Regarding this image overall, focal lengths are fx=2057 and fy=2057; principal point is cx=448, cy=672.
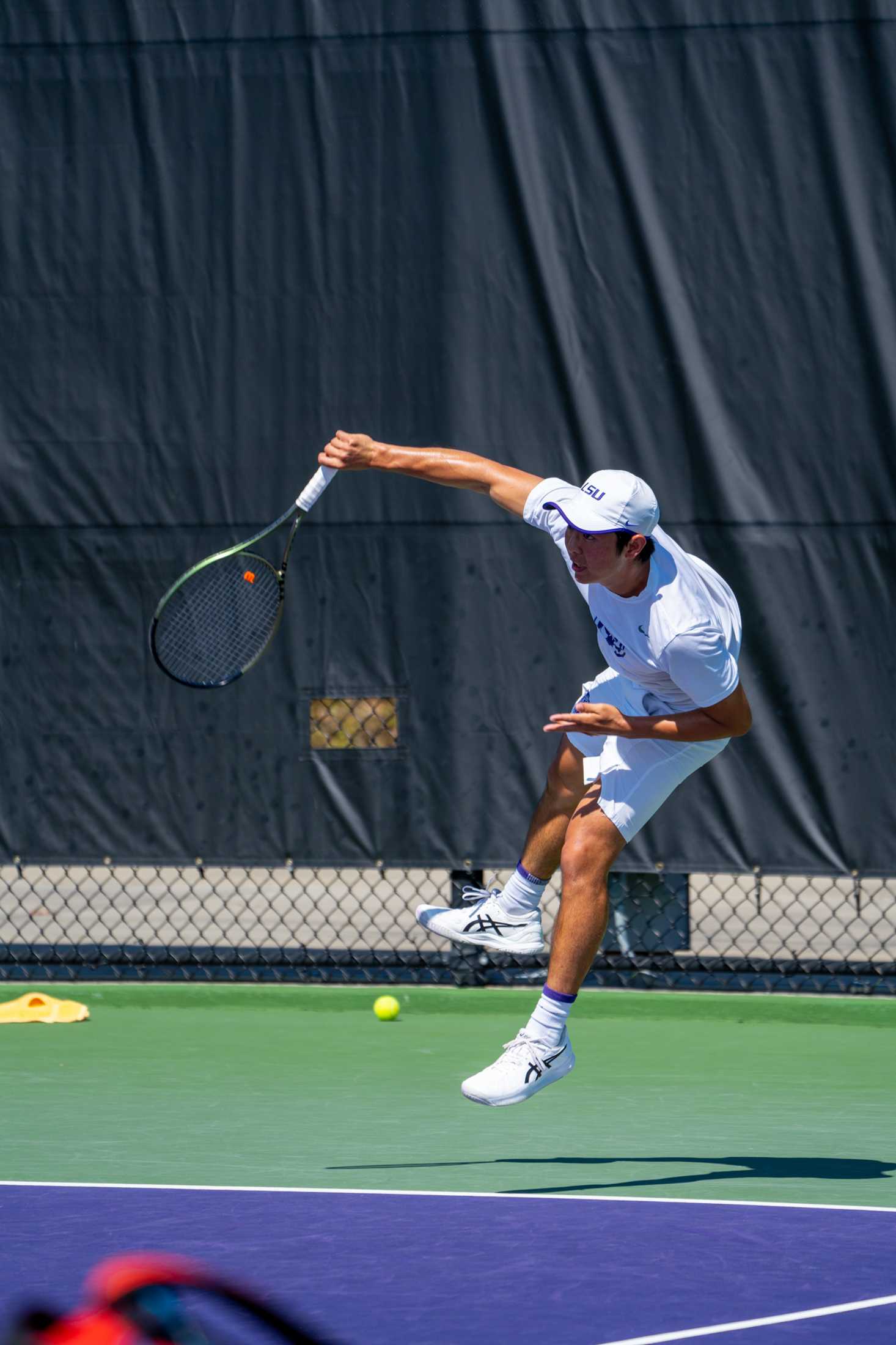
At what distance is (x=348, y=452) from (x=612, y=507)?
2.57 feet

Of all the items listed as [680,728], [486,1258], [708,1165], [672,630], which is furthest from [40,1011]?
[486,1258]

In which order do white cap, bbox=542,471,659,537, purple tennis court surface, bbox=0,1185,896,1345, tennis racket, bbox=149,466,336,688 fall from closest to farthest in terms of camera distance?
1. purple tennis court surface, bbox=0,1185,896,1345
2. white cap, bbox=542,471,659,537
3. tennis racket, bbox=149,466,336,688

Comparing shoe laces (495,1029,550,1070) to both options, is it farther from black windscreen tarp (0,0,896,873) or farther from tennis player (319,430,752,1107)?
black windscreen tarp (0,0,896,873)

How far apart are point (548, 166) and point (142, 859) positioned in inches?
104

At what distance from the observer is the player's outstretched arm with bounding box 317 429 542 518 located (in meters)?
4.95

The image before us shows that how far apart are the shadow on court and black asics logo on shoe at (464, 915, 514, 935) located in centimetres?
55

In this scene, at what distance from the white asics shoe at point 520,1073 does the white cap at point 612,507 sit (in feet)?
3.71

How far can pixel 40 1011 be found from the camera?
22.1ft

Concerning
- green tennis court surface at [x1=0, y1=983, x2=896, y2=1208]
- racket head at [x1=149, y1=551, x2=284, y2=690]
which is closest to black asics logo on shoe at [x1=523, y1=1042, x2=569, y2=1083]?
green tennis court surface at [x1=0, y1=983, x2=896, y2=1208]

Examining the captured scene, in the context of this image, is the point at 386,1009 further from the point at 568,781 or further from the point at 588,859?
the point at 588,859

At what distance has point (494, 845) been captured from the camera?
671 centimetres

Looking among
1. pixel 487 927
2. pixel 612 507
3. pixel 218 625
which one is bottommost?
pixel 487 927

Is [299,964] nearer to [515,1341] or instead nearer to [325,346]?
[325,346]

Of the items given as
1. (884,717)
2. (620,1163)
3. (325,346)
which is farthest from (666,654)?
(325,346)
